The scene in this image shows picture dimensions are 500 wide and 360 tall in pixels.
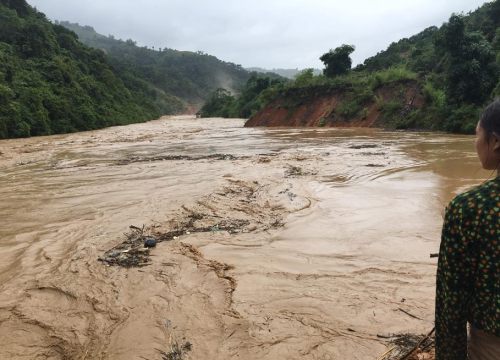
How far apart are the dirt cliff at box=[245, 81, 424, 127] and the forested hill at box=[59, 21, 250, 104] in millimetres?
78698

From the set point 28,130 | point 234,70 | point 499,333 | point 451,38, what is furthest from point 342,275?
point 234,70

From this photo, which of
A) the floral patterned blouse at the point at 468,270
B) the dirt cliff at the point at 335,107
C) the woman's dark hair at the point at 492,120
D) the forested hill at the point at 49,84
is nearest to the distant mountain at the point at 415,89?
the dirt cliff at the point at 335,107

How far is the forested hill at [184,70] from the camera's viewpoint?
118m

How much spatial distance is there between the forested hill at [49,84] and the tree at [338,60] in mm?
23357

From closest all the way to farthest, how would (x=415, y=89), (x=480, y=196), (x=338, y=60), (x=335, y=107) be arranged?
(x=480, y=196), (x=415, y=89), (x=335, y=107), (x=338, y=60)

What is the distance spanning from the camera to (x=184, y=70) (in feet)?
Answer: 460

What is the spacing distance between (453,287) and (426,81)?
103 ft

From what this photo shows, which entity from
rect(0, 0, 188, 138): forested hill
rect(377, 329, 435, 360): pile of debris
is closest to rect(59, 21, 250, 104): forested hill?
rect(0, 0, 188, 138): forested hill

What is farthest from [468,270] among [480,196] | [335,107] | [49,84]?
[49,84]

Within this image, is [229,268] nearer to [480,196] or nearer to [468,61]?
[480,196]

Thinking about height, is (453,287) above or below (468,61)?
below

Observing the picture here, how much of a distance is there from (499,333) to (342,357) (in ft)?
5.16

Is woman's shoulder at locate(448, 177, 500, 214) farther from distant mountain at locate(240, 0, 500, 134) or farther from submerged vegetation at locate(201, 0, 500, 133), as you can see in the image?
distant mountain at locate(240, 0, 500, 134)

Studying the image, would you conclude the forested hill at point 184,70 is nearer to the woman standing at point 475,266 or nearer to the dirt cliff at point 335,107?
the dirt cliff at point 335,107
